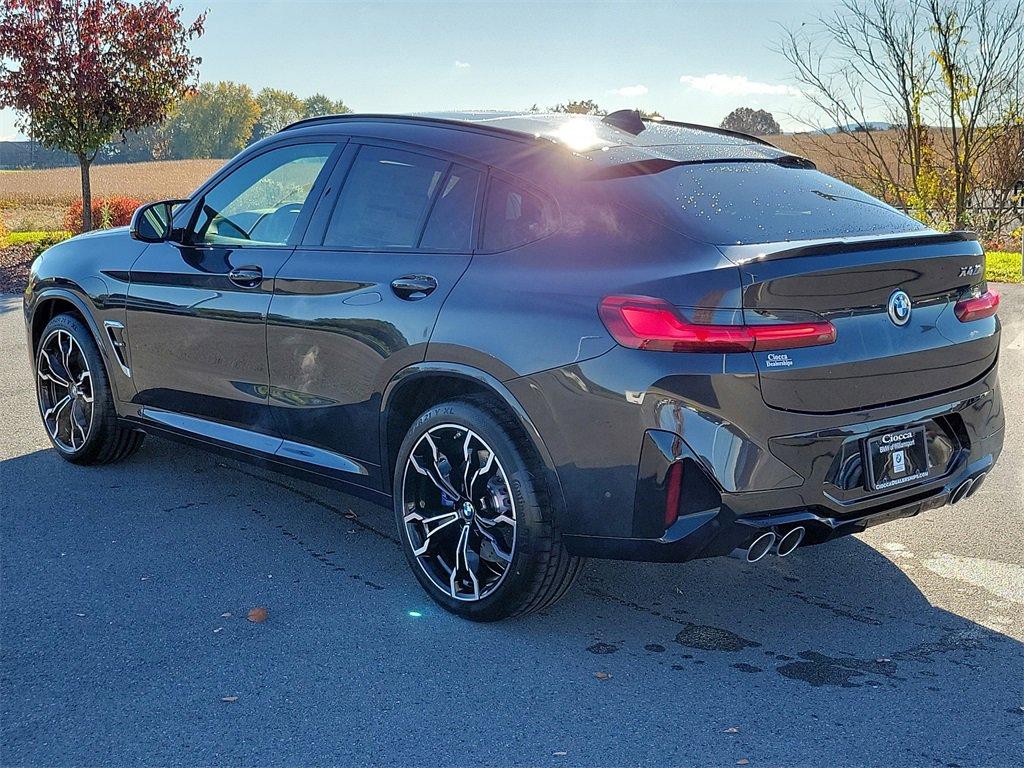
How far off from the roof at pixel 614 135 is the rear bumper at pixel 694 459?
3.14 feet

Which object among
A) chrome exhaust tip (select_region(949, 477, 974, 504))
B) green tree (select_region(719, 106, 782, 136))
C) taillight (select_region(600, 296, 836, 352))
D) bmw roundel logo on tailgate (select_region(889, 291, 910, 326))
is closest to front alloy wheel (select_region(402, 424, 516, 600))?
taillight (select_region(600, 296, 836, 352))

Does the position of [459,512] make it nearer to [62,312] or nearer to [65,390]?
[65,390]

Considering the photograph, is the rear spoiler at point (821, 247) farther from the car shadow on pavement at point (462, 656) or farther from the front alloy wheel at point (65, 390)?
the front alloy wheel at point (65, 390)

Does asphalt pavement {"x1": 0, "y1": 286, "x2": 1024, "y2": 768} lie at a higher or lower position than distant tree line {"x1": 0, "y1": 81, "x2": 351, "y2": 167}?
lower

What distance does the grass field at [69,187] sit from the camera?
30422mm

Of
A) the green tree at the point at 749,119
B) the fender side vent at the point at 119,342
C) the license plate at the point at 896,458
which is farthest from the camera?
the green tree at the point at 749,119

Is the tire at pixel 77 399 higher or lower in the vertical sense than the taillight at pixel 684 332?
lower

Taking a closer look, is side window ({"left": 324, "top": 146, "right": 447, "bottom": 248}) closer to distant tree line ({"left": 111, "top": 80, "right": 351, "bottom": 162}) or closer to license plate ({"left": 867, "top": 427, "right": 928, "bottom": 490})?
license plate ({"left": 867, "top": 427, "right": 928, "bottom": 490})

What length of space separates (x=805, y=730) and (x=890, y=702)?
0.34m

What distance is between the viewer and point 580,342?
358 centimetres

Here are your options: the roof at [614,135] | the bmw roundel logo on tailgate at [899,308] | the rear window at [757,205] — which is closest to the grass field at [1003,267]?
the roof at [614,135]

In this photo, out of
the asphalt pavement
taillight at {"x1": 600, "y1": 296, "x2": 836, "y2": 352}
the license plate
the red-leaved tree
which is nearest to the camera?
the asphalt pavement

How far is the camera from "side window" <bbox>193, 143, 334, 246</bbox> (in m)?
4.84

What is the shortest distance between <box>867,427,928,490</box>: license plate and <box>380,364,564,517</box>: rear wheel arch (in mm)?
1005
